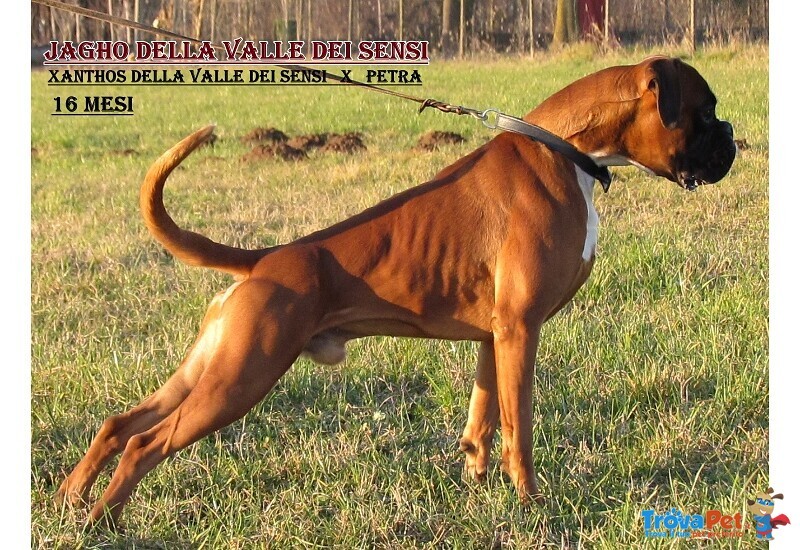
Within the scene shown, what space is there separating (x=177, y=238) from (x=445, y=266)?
111 cm

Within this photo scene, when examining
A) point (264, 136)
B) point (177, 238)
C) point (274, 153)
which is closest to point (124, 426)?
point (177, 238)

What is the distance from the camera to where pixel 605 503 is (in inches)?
176

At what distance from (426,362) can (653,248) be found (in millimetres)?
2211

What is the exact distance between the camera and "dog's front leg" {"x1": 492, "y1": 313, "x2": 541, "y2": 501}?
427 centimetres

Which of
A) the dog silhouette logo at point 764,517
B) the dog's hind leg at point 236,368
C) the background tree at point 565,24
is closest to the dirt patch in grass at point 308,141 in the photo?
the background tree at point 565,24

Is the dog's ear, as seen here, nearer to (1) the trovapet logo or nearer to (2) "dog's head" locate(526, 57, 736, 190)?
(2) "dog's head" locate(526, 57, 736, 190)

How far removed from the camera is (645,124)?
4441 mm

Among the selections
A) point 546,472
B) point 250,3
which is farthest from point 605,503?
point 250,3

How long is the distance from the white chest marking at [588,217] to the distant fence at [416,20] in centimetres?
843

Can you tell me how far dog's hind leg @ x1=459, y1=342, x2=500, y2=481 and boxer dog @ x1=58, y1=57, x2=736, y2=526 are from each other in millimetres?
244

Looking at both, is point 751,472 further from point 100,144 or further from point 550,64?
point 550,64

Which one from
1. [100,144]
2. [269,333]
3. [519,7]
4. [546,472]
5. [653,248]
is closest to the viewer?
[269,333]

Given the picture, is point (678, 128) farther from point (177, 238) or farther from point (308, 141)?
point (308, 141)

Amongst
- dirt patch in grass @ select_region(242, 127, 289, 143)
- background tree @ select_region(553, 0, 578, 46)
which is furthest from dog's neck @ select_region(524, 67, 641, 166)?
background tree @ select_region(553, 0, 578, 46)
